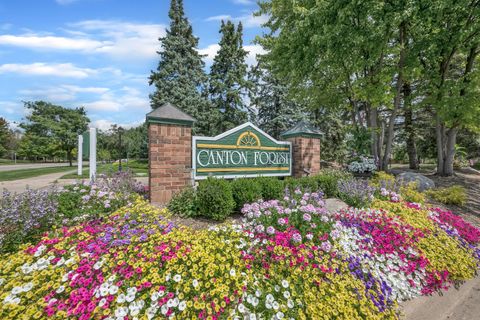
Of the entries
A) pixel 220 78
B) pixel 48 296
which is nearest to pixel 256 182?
pixel 48 296

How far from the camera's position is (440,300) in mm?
2629

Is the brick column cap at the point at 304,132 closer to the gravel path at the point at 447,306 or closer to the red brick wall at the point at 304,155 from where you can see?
the red brick wall at the point at 304,155

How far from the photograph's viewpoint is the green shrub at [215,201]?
3.98 meters

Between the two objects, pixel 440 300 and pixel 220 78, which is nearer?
pixel 440 300

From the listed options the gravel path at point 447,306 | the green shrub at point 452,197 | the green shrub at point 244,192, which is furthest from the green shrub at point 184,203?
the green shrub at point 452,197

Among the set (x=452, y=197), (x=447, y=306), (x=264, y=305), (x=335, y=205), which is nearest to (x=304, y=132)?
(x=335, y=205)

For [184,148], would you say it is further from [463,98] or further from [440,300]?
[463,98]

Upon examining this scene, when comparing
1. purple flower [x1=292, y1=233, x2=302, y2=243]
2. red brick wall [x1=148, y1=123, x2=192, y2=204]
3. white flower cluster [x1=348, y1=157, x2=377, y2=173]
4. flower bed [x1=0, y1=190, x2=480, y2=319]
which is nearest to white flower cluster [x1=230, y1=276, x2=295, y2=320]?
flower bed [x1=0, y1=190, x2=480, y2=319]

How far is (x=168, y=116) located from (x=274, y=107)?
1416 centimetres

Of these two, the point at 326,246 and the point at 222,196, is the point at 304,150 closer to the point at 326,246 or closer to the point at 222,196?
the point at 222,196

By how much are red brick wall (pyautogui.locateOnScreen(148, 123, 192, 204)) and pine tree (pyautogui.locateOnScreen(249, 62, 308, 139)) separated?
12.8 metres

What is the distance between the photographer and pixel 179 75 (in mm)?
17062

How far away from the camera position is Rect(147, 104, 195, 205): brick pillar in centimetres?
455

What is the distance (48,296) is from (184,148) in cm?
342
